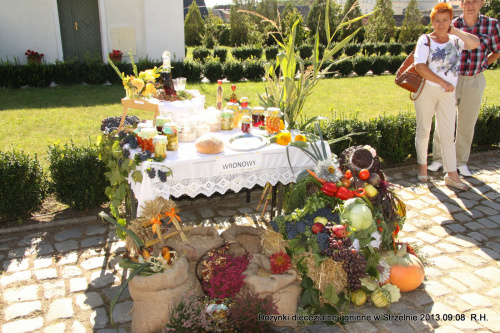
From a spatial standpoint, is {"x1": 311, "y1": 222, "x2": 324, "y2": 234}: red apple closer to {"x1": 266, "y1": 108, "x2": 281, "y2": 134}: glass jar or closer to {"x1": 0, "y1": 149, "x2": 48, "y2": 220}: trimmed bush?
{"x1": 266, "y1": 108, "x2": 281, "y2": 134}: glass jar

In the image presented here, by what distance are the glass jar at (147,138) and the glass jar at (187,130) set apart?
430 millimetres

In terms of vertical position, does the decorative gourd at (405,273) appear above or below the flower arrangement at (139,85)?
below

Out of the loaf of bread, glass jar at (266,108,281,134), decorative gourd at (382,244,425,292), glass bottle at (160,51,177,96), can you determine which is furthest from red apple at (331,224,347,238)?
glass bottle at (160,51,177,96)

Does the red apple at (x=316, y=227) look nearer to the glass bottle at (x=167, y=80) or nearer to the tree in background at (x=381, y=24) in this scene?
the glass bottle at (x=167, y=80)

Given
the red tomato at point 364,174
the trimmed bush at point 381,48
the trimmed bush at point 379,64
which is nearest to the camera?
the red tomato at point 364,174

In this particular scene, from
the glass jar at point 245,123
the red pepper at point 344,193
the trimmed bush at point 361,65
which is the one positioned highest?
the trimmed bush at point 361,65

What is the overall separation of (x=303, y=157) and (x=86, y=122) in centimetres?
556

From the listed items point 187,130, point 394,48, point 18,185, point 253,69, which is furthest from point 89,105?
point 394,48

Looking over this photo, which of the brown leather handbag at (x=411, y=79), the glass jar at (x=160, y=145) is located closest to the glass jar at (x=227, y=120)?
the glass jar at (x=160, y=145)

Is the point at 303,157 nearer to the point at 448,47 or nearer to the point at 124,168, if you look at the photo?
the point at 124,168

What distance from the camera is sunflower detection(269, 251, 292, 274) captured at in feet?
11.6

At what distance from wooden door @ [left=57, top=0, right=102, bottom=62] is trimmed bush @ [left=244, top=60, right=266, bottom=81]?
478cm

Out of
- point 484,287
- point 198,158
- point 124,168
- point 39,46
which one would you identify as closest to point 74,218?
point 124,168

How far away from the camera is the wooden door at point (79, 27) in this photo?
524 inches
